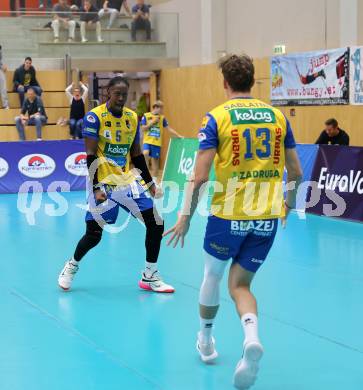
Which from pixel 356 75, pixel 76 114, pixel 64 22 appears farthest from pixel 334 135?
pixel 64 22

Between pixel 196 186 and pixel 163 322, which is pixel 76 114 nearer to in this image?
pixel 163 322

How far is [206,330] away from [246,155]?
142cm

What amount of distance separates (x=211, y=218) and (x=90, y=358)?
1.62m

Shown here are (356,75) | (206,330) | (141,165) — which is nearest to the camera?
(206,330)

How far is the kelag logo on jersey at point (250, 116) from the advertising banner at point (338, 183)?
8.66 m

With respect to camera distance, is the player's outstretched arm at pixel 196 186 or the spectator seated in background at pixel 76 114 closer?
the player's outstretched arm at pixel 196 186

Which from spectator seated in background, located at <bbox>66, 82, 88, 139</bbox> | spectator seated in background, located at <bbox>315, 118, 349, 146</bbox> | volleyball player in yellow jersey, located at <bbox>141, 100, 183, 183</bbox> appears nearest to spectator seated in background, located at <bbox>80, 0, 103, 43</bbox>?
→ spectator seated in background, located at <bbox>66, 82, 88, 139</bbox>

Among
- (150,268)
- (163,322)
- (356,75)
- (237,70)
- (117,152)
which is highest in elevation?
(356,75)

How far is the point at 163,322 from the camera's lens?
7.20 m

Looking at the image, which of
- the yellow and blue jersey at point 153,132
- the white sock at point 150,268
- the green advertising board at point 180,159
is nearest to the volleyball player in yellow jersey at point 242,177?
the white sock at point 150,268

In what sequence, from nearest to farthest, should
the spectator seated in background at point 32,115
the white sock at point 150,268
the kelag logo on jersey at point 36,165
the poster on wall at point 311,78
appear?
the white sock at point 150,268 → the poster on wall at point 311,78 → the kelag logo on jersey at point 36,165 → the spectator seated in background at point 32,115

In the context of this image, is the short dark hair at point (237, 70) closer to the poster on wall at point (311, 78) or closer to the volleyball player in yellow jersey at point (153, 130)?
the poster on wall at point (311, 78)

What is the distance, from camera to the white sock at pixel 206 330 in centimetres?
573

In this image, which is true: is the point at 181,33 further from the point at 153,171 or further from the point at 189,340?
the point at 189,340
